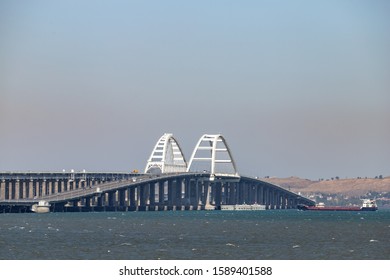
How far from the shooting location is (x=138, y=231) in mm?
151250

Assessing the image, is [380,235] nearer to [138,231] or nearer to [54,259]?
[138,231]

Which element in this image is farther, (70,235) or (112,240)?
(70,235)

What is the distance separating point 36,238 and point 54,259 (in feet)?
103

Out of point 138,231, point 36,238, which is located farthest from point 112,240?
point 138,231

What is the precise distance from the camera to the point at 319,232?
15425 centimetres
